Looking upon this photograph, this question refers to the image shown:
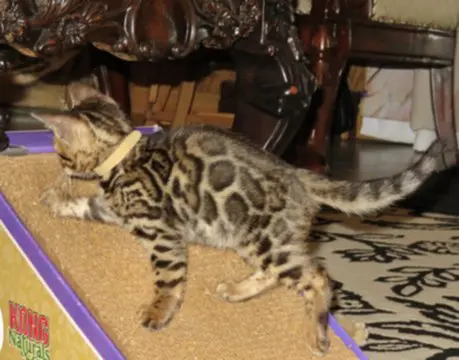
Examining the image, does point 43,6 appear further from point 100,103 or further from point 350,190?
point 350,190

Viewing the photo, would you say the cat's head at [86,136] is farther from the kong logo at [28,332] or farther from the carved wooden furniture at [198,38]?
the kong logo at [28,332]

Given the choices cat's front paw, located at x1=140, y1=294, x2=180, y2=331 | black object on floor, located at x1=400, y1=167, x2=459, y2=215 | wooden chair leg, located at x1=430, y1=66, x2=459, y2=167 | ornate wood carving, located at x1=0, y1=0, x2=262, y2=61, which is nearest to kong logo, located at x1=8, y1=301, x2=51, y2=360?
cat's front paw, located at x1=140, y1=294, x2=180, y2=331

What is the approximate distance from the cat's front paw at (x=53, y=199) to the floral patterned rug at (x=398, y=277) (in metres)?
0.58

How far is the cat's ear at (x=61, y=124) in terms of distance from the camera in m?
1.19

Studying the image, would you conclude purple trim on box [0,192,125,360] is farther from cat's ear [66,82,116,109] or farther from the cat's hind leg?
cat's ear [66,82,116,109]

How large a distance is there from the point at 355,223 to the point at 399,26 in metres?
0.65

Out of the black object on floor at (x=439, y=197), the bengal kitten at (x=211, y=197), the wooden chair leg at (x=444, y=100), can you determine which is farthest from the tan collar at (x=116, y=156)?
the wooden chair leg at (x=444, y=100)

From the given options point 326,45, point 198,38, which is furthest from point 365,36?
point 198,38

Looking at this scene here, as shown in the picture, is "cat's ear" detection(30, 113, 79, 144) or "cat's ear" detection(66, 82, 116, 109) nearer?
"cat's ear" detection(30, 113, 79, 144)

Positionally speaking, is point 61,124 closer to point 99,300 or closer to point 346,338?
point 99,300

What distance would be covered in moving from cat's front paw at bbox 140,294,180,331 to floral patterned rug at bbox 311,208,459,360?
0.36m

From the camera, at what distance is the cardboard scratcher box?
108 cm

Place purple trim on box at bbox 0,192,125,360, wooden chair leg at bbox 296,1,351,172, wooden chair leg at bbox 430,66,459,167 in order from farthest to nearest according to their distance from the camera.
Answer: wooden chair leg at bbox 430,66,459,167 < wooden chair leg at bbox 296,1,351,172 < purple trim on box at bbox 0,192,125,360

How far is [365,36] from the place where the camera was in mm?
2340
